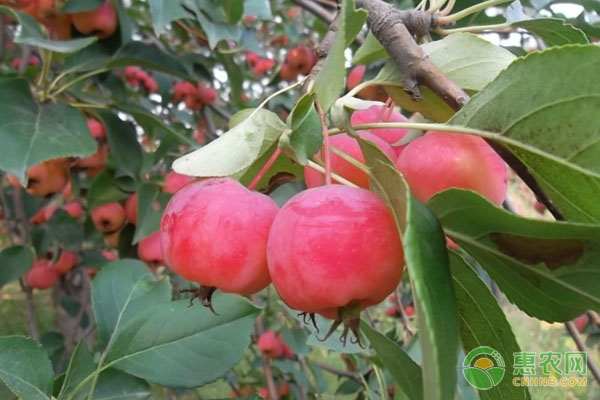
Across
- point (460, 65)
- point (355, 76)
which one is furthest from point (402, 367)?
point (355, 76)

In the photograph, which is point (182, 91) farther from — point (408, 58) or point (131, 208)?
point (408, 58)

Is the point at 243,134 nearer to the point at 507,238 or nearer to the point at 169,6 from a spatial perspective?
the point at 507,238

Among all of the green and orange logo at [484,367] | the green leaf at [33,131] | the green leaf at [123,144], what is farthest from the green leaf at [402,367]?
the green leaf at [123,144]

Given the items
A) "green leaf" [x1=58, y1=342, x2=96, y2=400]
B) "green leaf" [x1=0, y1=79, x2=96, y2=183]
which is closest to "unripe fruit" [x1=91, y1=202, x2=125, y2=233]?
"green leaf" [x1=0, y1=79, x2=96, y2=183]

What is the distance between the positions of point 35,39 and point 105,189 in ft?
1.30

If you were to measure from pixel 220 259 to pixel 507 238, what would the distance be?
22cm

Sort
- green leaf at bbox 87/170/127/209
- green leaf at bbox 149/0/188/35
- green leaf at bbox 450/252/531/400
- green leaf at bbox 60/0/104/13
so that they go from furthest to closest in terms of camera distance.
Result: green leaf at bbox 87/170/127/209, green leaf at bbox 60/0/104/13, green leaf at bbox 149/0/188/35, green leaf at bbox 450/252/531/400

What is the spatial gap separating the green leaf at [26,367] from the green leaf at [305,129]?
425 mm

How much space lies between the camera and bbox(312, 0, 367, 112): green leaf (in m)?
0.41

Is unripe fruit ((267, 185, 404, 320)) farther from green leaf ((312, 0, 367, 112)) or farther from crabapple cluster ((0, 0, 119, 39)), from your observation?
crabapple cluster ((0, 0, 119, 39))

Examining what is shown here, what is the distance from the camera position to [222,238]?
0.46 meters

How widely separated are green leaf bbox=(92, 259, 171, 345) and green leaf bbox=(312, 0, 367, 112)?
0.46 m

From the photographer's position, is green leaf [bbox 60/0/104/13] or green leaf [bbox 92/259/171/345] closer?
green leaf [bbox 92/259/171/345]

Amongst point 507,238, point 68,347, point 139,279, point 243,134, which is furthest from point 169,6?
point 68,347
